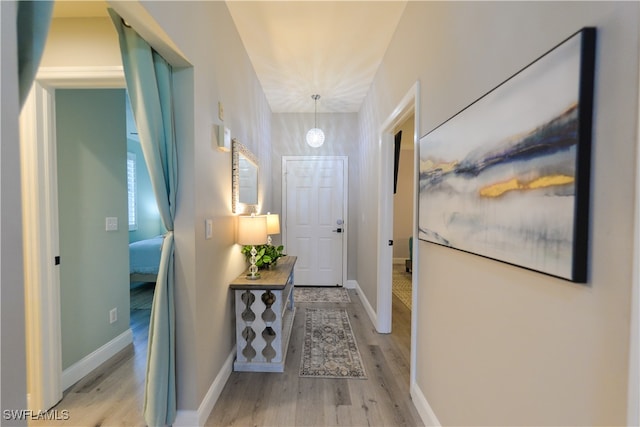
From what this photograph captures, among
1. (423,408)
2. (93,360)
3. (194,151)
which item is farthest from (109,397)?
(423,408)

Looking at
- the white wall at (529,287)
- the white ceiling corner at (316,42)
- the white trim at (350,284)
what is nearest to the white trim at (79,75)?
the white ceiling corner at (316,42)

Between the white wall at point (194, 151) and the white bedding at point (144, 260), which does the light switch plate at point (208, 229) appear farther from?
the white bedding at point (144, 260)

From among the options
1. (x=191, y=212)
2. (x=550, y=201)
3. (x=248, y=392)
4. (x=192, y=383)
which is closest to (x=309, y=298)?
(x=248, y=392)

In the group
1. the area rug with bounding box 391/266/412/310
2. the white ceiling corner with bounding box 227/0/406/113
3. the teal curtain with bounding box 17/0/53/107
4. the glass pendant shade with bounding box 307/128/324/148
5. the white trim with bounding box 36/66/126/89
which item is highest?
the white ceiling corner with bounding box 227/0/406/113

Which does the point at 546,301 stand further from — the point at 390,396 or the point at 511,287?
the point at 390,396

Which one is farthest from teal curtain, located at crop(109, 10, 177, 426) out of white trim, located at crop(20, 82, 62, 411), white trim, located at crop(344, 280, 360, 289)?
white trim, located at crop(344, 280, 360, 289)

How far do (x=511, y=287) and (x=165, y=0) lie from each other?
1.91 meters

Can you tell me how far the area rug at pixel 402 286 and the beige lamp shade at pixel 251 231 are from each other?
93.0 inches

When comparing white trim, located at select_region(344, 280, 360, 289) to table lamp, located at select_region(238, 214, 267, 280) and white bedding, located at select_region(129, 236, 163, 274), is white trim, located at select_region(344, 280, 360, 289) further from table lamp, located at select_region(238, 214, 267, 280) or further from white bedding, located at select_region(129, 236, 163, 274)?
white bedding, located at select_region(129, 236, 163, 274)

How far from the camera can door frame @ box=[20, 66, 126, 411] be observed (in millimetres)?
1632

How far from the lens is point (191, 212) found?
151 centimetres

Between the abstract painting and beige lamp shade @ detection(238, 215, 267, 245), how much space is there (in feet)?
4.71

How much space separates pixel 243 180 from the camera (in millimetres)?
2551

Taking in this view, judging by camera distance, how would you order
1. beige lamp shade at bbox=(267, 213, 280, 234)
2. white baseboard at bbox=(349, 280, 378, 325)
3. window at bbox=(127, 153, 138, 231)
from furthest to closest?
window at bbox=(127, 153, 138, 231) → white baseboard at bbox=(349, 280, 378, 325) → beige lamp shade at bbox=(267, 213, 280, 234)
